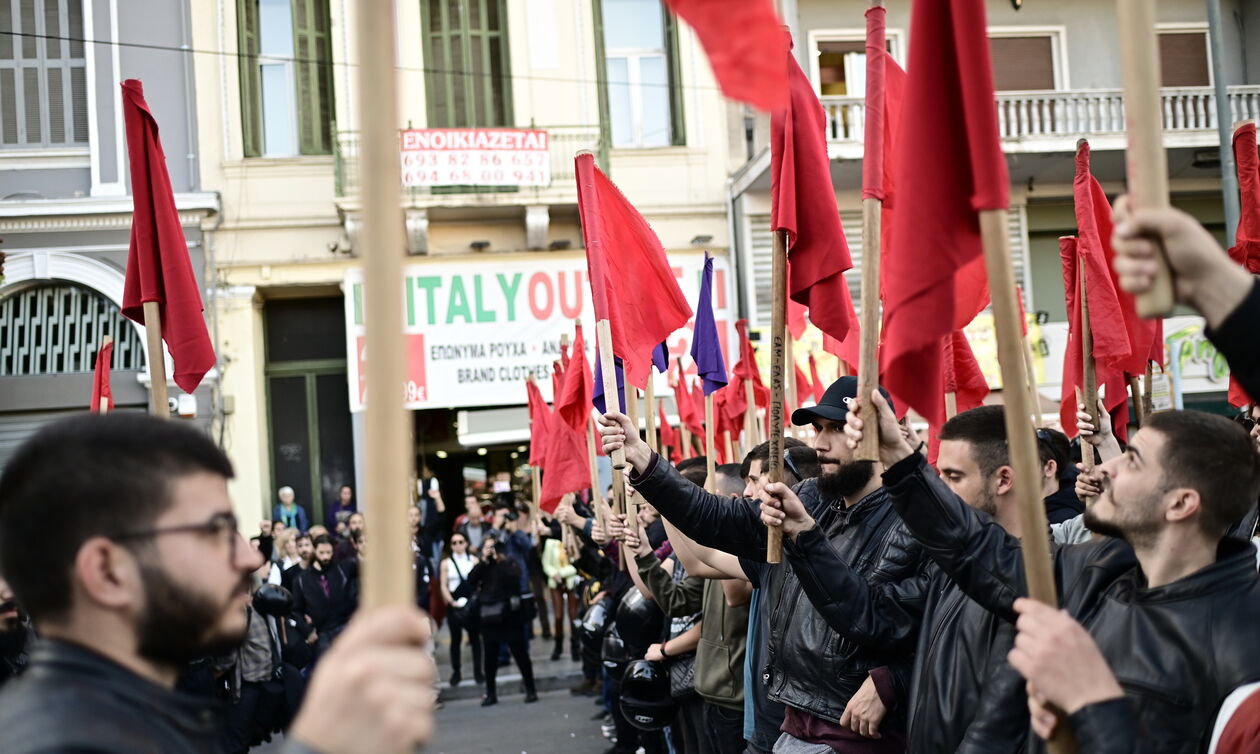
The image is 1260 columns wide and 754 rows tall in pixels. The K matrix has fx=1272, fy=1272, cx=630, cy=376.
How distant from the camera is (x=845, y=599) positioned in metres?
3.99

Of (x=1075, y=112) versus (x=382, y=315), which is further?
(x=1075, y=112)

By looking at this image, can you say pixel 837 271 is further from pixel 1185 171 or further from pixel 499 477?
pixel 1185 171

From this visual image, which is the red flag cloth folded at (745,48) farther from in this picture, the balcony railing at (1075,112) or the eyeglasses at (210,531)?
the balcony railing at (1075,112)

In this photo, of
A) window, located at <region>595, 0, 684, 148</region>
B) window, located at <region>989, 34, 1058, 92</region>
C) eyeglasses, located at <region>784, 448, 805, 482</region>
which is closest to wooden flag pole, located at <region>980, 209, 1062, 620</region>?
eyeglasses, located at <region>784, 448, 805, 482</region>

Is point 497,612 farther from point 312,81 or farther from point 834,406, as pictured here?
point 312,81

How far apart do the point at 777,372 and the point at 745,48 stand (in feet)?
7.20

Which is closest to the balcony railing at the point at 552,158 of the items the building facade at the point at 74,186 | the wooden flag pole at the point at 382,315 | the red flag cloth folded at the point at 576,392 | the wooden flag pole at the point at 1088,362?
the building facade at the point at 74,186

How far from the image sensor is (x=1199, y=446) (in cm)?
288

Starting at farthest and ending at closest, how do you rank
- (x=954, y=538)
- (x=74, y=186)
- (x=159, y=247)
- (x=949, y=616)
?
(x=74, y=186) → (x=159, y=247) → (x=949, y=616) → (x=954, y=538)

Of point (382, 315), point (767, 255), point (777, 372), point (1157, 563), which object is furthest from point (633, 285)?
point (767, 255)

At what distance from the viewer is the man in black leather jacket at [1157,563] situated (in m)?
2.61

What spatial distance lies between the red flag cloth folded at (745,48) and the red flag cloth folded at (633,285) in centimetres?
362

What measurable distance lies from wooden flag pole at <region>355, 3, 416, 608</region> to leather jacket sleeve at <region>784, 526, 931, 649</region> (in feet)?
8.58

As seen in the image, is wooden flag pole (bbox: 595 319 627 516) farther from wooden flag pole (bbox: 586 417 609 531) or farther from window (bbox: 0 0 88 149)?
window (bbox: 0 0 88 149)
